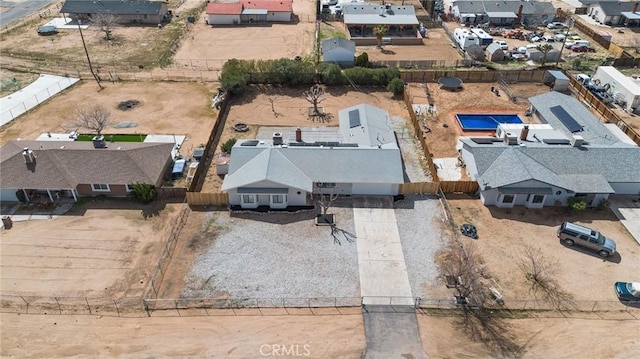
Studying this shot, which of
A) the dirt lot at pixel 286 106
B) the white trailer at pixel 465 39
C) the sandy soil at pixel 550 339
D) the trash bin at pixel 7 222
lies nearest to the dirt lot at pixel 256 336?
the sandy soil at pixel 550 339

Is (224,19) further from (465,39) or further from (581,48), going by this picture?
(581,48)

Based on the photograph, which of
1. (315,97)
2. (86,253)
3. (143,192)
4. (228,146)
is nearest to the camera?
(86,253)

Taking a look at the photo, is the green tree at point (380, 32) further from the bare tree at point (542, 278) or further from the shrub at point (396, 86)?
the bare tree at point (542, 278)

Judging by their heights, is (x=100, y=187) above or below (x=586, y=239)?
below

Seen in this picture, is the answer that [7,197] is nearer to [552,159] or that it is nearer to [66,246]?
[66,246]

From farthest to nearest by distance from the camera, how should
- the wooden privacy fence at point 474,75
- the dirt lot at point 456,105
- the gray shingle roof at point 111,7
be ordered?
the gray shingle roof at point 111,7, the wooden privacy fence at point 474,75, the dirt lot at point 456,105

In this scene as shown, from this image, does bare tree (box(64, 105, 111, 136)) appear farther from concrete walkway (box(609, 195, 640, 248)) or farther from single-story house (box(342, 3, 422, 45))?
concrete walkway (box(609, 195, 640, 248))

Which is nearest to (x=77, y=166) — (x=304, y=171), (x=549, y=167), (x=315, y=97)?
(x=304, y=171)
